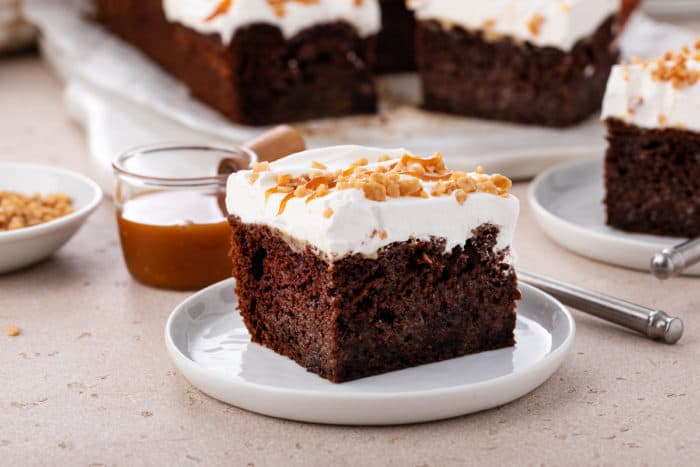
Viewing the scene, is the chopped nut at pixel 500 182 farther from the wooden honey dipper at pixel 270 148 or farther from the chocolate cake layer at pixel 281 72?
the chocolate cake layer at pixel 281 72

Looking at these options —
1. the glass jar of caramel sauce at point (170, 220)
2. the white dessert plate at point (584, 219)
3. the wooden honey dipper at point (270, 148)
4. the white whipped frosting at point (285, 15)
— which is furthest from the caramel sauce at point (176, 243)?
the white whipped frosting at point (285, 15)

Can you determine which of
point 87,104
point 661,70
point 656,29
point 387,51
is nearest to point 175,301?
point 661,70

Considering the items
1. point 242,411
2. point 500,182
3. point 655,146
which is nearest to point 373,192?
point 500,182

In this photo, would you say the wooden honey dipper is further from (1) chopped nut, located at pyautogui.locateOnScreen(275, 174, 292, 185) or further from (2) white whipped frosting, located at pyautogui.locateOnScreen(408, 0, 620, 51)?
(2) white whipped frosting, located at pyautogui.locateOnScreen(408, 0, 620, 51)

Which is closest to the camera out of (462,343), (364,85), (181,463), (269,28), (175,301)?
(181,463)

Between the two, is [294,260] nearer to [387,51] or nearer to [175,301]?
[175,301]

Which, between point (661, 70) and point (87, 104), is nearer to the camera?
point (661, 70)

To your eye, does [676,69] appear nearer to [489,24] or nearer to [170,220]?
[489,24]

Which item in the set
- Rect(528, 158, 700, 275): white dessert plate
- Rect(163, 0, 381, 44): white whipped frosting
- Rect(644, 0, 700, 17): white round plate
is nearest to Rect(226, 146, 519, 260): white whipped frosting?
Rect(528, 158, 700, 275): white dessert plate
